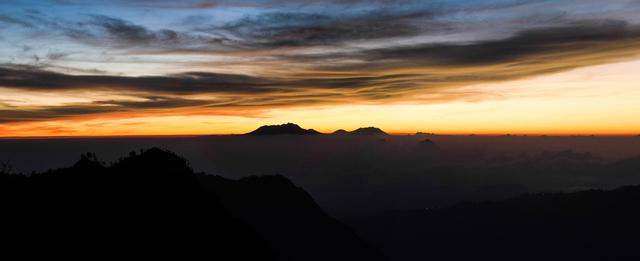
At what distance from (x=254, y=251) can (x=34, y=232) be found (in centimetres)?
1857

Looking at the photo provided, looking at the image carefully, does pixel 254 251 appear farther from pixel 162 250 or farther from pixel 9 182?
pixel 9 182

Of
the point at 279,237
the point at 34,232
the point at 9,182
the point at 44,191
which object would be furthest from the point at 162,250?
the point at 279,237

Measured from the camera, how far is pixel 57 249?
Answer: 1110 inches

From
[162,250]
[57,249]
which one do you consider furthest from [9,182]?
[162,250]

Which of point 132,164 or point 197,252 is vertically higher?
point 132,164

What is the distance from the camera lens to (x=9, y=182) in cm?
3466

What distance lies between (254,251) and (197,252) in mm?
7322

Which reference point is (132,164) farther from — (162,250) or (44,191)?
(162,250)

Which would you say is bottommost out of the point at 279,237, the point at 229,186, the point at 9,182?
the point at 279,237

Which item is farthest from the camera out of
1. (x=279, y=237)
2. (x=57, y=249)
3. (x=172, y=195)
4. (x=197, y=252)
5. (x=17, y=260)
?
→ (x=279, y=237)

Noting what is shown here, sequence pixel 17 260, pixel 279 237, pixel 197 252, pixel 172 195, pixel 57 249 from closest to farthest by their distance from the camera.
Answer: pixel 17 260
pixel 57 249
pixel 197 252
pixel 172 195
pixel 279 237

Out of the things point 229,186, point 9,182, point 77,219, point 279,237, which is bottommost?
point 279,237

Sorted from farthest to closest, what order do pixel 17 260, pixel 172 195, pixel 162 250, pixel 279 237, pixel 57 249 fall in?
pixel 279 237, pixel 172 195, pixel 162 250, pixel 57 249, pixel 17 260

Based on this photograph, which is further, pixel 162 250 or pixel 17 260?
pixel 162 250
